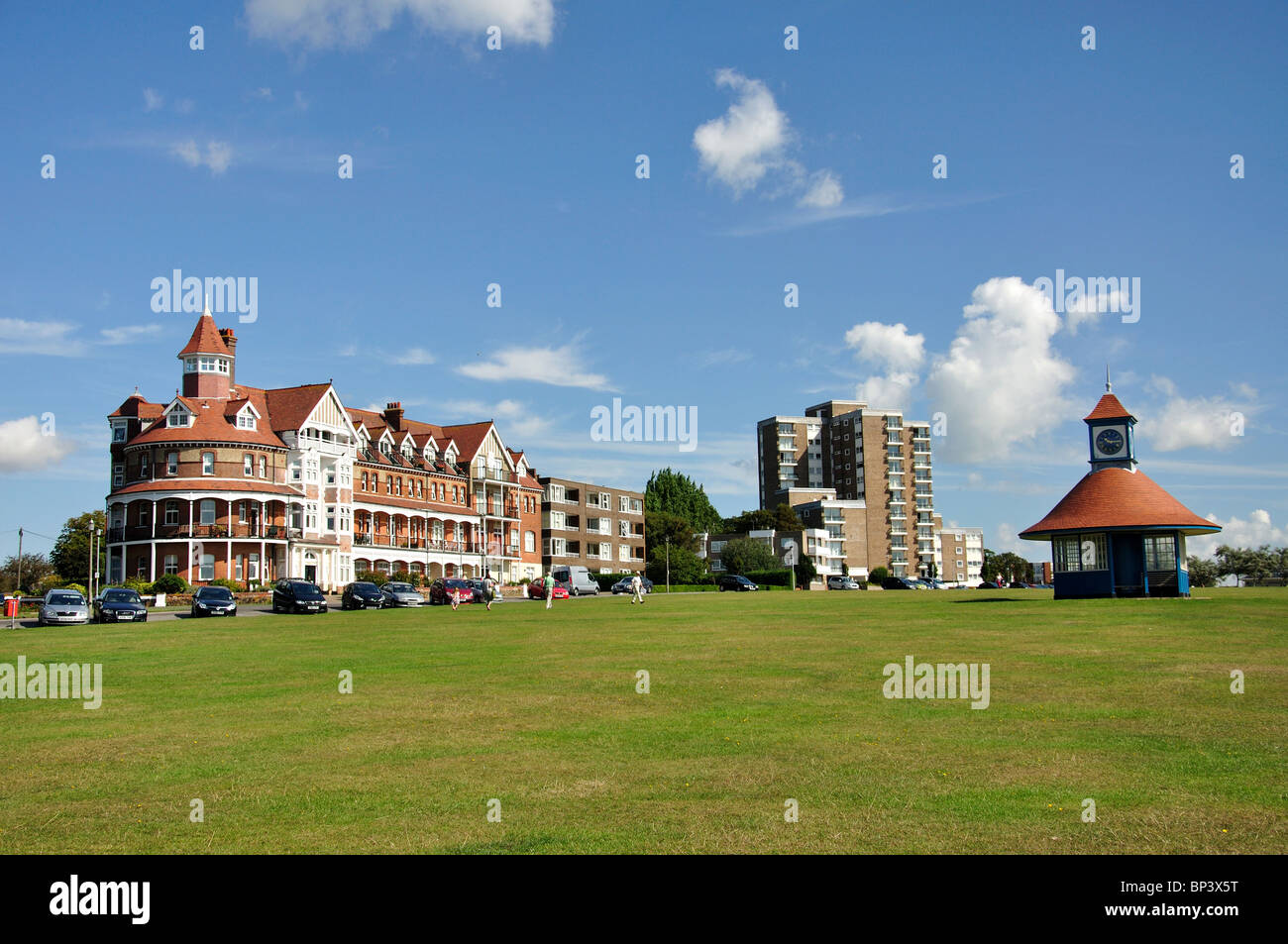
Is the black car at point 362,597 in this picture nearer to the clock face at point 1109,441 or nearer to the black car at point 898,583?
the clock face at point 1109,441

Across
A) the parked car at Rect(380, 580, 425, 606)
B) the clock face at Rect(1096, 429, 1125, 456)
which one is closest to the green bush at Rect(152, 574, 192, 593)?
the parked car at Rect(380, 580, 425, 606)

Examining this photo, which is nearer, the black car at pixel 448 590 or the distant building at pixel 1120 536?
the distant building at pixel 1120 536

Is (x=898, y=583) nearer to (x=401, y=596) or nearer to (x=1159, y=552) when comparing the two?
(x=1159, y=552)

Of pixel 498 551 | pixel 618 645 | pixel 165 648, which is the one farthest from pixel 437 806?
pixel 498 551

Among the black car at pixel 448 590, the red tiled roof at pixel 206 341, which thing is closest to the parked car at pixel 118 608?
the black car at pixel 448 590

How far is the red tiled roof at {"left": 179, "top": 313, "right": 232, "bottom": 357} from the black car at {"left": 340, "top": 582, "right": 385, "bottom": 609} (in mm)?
34239

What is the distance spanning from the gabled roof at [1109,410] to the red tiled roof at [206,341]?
66641 mm

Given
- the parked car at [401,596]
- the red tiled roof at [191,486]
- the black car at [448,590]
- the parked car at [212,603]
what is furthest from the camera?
the red tiled roof at [191,486]

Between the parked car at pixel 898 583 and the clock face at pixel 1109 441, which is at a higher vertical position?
the clock face at pixel 1109 441

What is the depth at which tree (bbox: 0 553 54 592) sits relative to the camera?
331ft

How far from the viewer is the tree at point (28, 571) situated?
101m

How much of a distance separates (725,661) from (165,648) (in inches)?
641

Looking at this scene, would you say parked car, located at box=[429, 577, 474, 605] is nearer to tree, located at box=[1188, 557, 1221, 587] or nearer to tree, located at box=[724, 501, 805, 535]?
tree, located at box=[1188, 557, 1221, 587]

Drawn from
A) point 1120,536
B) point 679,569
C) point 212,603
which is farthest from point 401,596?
point 679,569
